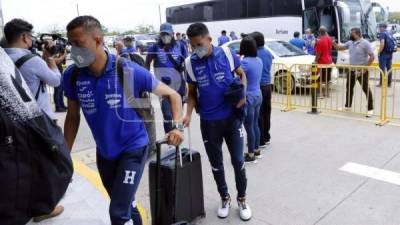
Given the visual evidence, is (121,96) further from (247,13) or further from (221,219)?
(247,13)

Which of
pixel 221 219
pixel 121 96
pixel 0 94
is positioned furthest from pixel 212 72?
pixel 0 94

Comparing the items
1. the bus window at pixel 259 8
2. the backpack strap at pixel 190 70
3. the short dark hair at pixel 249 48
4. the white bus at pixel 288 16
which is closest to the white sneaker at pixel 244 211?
the backpack strap at pixel 190 70

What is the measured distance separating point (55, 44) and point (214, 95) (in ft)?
6.06

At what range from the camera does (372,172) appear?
4.94 m

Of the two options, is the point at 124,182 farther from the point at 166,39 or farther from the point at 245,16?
the point at 245,16

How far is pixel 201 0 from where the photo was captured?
21.7m

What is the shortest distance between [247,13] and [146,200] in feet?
52.8

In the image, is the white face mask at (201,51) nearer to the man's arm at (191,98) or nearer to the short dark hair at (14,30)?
the man's arm at (191,98)

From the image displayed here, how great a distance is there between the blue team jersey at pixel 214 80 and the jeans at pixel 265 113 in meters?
2.37

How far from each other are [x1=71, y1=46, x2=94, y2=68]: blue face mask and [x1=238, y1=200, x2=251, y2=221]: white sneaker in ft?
6.87

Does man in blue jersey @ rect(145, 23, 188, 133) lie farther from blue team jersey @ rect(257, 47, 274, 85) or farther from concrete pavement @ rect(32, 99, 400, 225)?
concrete pavement @ rect(32, 99, 400, 225)

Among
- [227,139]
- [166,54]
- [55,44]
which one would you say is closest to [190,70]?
[227,139]

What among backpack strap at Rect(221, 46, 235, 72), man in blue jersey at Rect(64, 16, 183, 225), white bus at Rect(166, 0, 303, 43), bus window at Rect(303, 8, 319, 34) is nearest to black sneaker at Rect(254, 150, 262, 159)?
backpack strap at Rect(221, 46, 235, 72)

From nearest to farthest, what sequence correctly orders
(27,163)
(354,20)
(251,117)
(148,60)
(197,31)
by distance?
(27,163) → (197,31) → (251,117) → (148,60) → (354,20)
